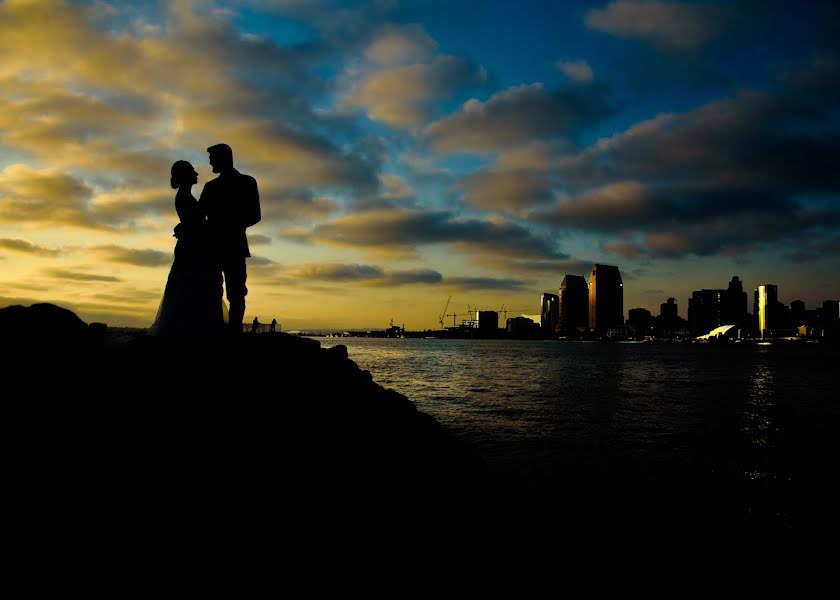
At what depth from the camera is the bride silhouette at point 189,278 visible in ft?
29.8

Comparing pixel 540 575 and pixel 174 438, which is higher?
pixel 174 438

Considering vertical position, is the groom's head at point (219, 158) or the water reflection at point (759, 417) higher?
the groom's head at point (219, 158)

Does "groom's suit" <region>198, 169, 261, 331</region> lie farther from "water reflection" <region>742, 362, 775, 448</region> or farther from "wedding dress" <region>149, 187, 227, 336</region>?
"water reflection" <region>742, 362, 775, 448</region>

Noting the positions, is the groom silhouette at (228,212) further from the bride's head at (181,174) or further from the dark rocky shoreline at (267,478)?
the dark rocky shoreline at (267,478)

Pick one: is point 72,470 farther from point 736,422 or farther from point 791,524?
point 736,422

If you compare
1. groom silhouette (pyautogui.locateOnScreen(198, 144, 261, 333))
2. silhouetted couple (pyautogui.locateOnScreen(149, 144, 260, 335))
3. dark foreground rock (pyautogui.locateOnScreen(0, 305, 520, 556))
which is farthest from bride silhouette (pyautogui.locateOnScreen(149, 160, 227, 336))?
dark foreground rock (pyautogui.locateOnScreen(0, 305, 520, 556))

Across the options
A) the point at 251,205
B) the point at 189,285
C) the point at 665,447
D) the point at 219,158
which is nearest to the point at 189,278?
the point at 189,285

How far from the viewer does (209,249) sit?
9289mm

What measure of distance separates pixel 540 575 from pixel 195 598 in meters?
5.13

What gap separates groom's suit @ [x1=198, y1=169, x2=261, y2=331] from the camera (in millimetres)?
8930

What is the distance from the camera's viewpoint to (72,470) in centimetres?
521

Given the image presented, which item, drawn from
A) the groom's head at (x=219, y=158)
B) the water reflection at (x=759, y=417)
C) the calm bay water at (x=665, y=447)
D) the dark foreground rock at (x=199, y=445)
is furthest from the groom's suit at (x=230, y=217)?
the water reflection at (x=759, y=417)

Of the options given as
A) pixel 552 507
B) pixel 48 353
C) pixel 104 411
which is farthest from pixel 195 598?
pixel 552 507

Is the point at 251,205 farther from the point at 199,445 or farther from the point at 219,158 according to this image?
the point at 199,445
